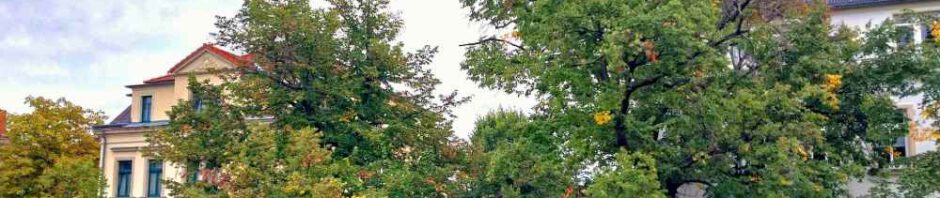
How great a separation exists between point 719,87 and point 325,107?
26.5 feet

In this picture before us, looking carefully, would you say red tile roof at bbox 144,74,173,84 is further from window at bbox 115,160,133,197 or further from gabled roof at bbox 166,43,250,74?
window at bbox 115,160,133,197

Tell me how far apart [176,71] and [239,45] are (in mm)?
12755

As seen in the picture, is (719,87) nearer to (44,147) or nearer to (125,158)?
(44,147)

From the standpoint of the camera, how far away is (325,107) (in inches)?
797

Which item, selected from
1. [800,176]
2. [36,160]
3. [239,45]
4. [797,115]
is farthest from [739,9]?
[36,160]

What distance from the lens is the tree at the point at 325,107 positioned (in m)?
19.3

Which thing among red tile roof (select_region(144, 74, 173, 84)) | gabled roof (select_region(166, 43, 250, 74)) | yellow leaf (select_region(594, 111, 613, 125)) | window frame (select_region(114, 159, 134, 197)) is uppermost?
gabled roof (select_region(166, 43, 250, 74))

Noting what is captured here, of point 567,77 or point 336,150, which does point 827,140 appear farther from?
point 336,150

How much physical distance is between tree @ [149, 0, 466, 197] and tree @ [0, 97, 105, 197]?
29.7ft

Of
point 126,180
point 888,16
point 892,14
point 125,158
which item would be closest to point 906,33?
point 892,14

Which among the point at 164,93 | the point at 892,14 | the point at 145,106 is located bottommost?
the point at 145,106

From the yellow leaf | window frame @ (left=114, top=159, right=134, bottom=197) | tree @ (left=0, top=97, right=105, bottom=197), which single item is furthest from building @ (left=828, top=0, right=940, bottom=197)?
window frame @ (left=114, top=159, right=134, bottom=197)

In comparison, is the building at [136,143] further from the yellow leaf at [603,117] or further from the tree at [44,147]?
the yellow leaf at [603,117]

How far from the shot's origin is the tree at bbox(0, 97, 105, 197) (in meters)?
29.0
